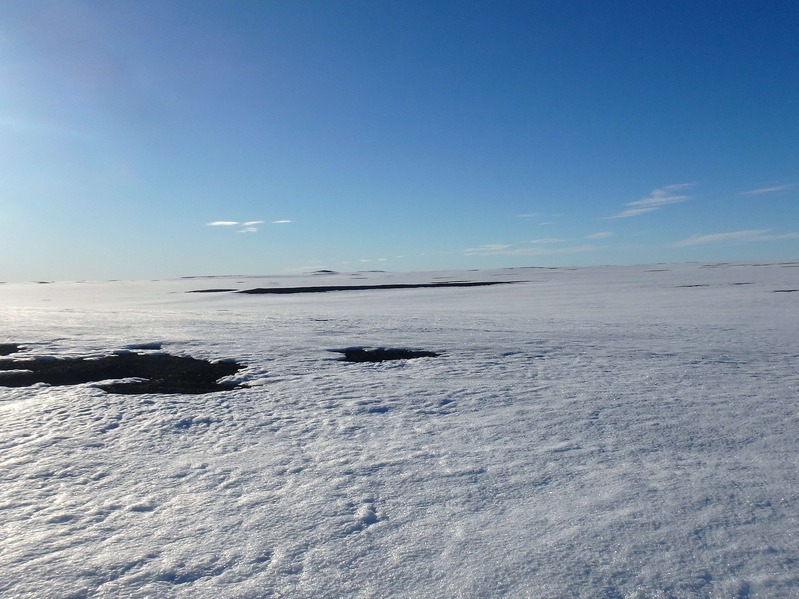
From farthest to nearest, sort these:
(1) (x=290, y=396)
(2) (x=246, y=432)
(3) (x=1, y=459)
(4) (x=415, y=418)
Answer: (1) (x=290, y=396) < (4) (x=415, y=418) < (2) (x=246, y=432) < (3) (x=1, y=459)

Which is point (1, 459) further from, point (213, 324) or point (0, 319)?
point (0, 319)

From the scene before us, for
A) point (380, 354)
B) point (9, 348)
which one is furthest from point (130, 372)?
point (9, 348)

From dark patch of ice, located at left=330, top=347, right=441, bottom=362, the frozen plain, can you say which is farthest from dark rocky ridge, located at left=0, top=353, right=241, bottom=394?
A: dark patch of ice, located at left=330, top=347, right=441, bottom=362

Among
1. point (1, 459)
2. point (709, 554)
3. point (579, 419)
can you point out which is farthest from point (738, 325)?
point (1, 459)

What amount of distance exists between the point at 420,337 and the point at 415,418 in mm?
5367

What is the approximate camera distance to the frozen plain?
2.62 metres

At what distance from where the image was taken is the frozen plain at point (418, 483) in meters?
2.62

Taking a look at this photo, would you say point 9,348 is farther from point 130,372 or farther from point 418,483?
point 418,483

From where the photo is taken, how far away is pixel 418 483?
145 inches

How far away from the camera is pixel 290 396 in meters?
6.20

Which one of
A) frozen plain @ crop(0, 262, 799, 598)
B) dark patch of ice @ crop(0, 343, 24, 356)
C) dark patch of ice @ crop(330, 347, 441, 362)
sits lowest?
frozen plain @ crop(0, 262, 799, 598)

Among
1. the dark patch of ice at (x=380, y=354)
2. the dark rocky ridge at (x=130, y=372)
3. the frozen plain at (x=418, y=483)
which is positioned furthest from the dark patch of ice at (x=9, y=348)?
the dark patch of ice at (x=380, y=354)

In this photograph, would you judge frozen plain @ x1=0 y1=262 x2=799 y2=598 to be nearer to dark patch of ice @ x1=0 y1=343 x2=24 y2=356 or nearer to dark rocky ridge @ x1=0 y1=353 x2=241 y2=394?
dark rocky ridge @ x1=0 y1=353 x2=241 y2=394

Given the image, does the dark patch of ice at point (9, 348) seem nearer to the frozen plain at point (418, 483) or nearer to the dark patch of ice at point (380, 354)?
the frozen plain at point (418, 483)
